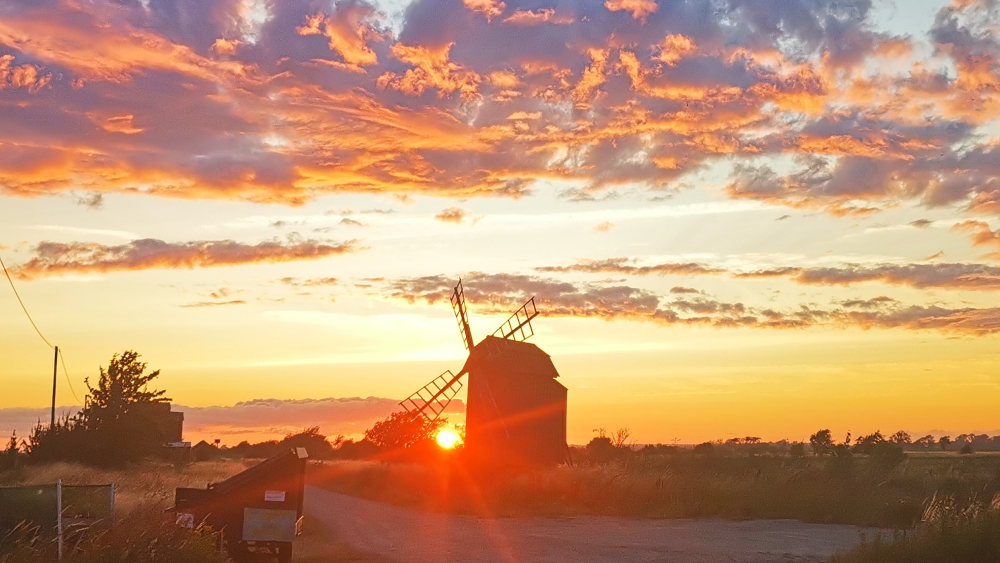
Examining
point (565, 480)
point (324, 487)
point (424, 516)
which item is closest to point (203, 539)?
point (424, 516)

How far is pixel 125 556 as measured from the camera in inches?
552

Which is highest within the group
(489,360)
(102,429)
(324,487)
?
(489,360)

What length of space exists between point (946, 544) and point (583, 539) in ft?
31.6

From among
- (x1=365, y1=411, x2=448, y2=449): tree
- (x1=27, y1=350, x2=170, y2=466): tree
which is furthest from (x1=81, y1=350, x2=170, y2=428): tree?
(x1=365, y1=411, x2=448, y2=449): tree

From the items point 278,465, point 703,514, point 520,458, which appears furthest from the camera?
point 520,458

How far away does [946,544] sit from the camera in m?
16.6

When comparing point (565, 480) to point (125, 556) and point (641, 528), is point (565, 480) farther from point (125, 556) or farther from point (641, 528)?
point (125, 556)

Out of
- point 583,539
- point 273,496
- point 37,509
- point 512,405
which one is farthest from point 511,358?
point 37,509

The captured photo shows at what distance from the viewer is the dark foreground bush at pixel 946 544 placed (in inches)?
639

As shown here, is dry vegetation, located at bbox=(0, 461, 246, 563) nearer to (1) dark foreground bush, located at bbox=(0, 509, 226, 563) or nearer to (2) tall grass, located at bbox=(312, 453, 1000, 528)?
(1) dark foreground bush, located at bbox=(0, 509, 226, 563)

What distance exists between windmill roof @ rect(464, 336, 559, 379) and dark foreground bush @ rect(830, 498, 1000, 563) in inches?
1345

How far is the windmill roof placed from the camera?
51.7 m

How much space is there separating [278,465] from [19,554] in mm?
4843

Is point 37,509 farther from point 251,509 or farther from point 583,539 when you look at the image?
point 583,539
